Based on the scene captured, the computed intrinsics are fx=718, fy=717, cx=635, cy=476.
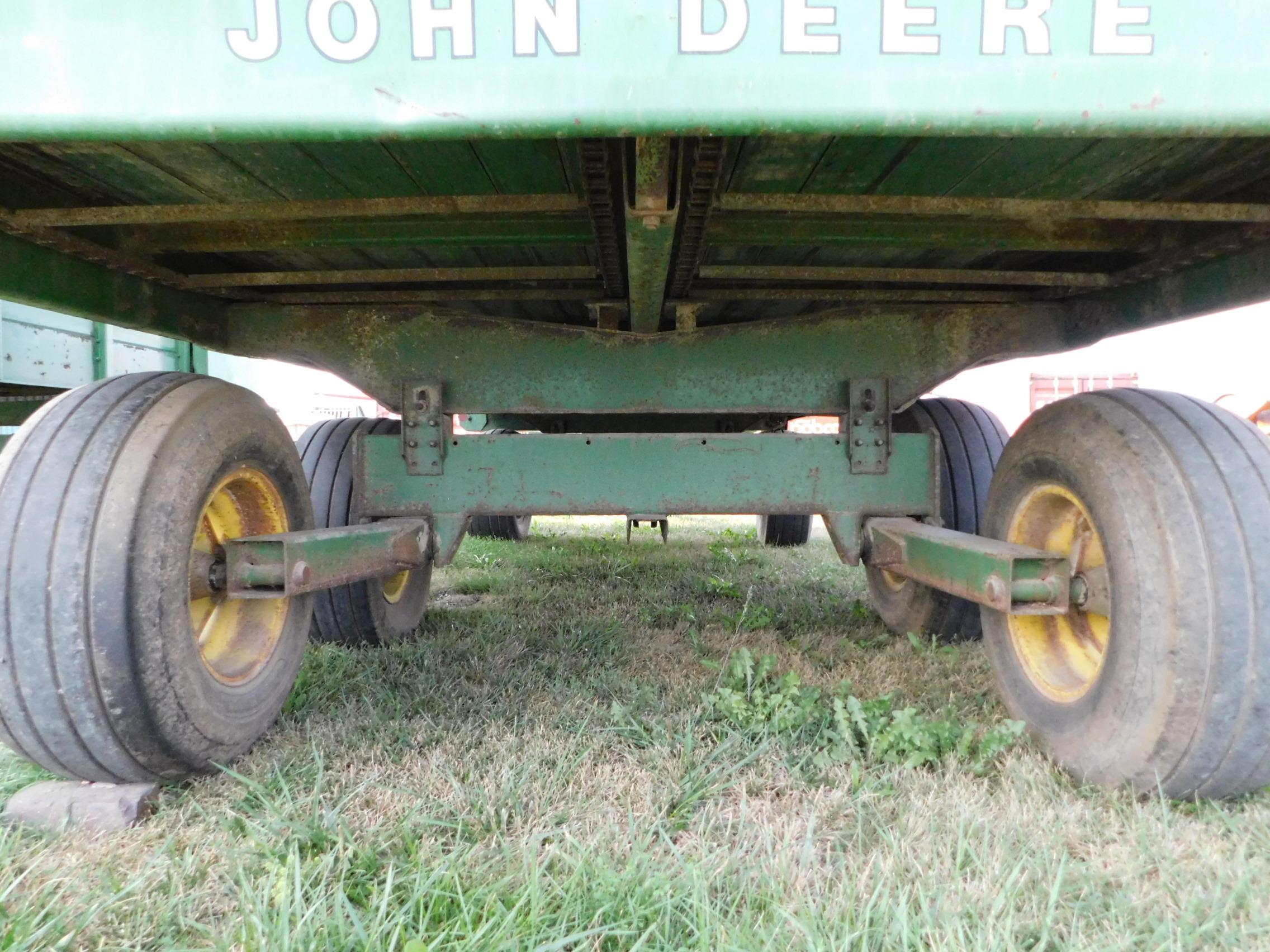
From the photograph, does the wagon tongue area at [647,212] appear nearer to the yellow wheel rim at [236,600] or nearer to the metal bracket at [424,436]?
the metal bracket at [424,436]

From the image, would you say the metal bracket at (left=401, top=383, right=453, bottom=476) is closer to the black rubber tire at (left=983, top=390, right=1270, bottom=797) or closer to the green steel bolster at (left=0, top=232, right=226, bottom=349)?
the green steel bolster at (left=0, top=232, right=226, bottom=349)

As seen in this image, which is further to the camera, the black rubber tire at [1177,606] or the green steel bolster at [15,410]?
the green steel bolster at [15,410]

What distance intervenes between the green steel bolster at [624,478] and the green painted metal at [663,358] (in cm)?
15

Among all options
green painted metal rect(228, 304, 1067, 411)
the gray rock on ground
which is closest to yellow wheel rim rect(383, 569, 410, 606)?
green painted metal rect(228, 304, 1067, 411)

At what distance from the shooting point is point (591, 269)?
2.25 m

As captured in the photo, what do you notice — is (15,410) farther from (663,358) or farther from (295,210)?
(663,358)

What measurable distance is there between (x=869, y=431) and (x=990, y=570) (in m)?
0.78

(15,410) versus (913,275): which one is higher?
(913,275)

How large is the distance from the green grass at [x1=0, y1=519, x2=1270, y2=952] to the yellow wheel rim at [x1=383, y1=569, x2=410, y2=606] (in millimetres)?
465

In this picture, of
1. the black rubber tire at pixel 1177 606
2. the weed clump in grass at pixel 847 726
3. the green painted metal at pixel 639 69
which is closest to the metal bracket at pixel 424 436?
the weed clump in grass at pixel 847 726

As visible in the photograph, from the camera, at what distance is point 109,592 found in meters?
1.40

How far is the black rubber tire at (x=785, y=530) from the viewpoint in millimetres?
5543

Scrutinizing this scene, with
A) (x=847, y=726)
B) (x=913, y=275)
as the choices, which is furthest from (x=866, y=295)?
(x=847, y=726)

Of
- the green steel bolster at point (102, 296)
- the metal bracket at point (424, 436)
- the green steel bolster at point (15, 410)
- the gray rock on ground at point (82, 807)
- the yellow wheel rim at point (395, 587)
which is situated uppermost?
the green steel bolster at point (102, 296)
